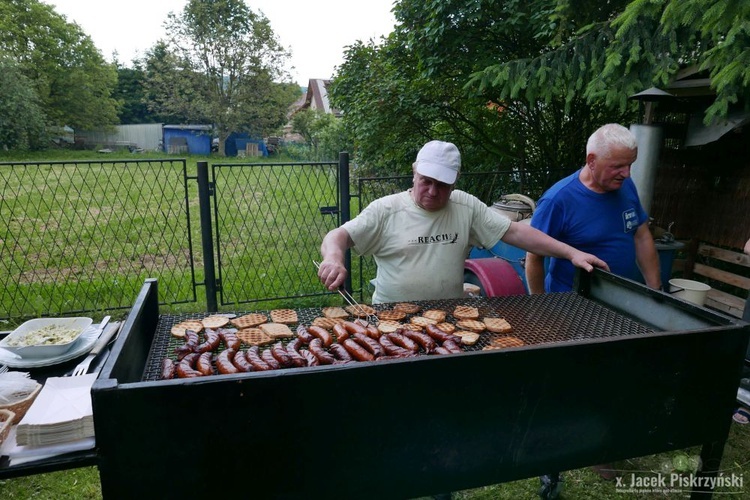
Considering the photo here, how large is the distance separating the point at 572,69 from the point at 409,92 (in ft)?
12.0

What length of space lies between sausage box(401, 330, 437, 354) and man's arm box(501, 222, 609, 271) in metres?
1.17

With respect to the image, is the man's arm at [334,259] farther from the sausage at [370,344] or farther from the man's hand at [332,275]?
the sausage at [370,344]

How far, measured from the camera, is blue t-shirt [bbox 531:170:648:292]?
329cm

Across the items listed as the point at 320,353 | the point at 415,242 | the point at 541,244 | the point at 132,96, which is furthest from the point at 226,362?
the point at 132,96

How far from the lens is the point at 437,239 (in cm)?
303

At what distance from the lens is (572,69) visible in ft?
17.2

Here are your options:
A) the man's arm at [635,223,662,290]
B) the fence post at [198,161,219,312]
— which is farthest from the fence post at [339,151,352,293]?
the man's arm at [635,223,662,290]

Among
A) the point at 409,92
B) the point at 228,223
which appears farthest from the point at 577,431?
the point at 228,223

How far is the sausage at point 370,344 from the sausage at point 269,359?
40 cm

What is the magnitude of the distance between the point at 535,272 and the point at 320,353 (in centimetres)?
203

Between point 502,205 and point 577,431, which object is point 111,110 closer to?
point 502,205

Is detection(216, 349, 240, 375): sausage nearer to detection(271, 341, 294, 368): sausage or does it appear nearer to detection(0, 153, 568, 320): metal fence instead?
detection(271, 341, 294, 368): sausage

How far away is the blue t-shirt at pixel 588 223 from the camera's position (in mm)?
3287

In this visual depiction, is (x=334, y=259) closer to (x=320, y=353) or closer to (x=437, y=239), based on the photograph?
(x=320, y=353)
